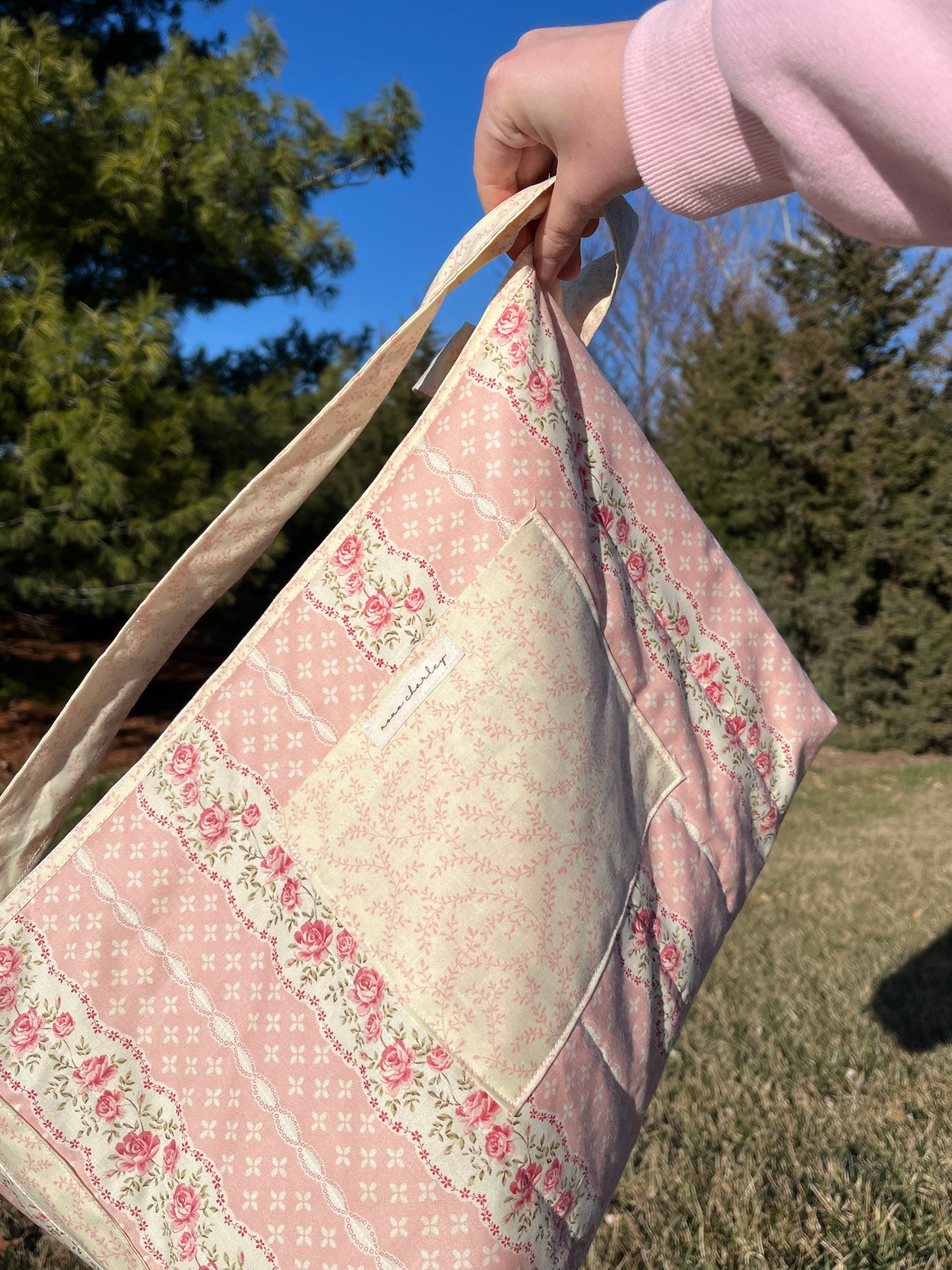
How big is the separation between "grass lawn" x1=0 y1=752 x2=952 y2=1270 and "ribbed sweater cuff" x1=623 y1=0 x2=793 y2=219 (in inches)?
71.9

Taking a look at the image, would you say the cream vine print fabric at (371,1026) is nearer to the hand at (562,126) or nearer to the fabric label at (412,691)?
the fabric label at (412,691)

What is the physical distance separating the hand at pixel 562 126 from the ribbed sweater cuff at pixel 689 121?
5 cm

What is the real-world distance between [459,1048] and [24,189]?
6096mm

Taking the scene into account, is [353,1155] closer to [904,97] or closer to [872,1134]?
[904,97]

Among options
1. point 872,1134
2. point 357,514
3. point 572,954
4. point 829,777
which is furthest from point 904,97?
point 829,777

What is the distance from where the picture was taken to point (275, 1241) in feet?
3.34

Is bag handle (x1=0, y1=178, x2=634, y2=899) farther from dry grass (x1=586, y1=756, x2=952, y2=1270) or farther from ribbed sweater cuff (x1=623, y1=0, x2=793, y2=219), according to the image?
dry grass (x1=586, y1=756, x2=952, y2=1270)

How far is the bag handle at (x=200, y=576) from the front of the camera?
112 centimetres

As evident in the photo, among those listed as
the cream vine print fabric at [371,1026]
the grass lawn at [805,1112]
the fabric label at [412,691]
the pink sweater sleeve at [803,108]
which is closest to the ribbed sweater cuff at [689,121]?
the pink sweater sleeve at [803,108]

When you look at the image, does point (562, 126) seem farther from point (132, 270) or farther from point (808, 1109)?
point (132, 270)

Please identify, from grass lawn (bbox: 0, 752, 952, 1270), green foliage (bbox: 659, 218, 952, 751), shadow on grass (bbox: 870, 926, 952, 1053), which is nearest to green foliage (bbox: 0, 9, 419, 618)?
grass lawn (bbox: 0, 752, 952, 1270)

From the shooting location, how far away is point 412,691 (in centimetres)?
108

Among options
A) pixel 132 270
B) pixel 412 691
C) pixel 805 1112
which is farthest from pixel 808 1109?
pixel 132 270

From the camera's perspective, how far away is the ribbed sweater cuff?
2.94 ft
